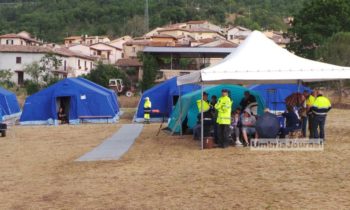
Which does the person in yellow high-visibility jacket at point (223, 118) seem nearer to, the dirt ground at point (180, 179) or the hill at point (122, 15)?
the dirt ground at point (180, 179)

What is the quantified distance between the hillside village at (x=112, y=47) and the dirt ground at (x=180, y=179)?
3866cm

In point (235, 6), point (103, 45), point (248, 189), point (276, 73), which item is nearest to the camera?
point (248, 189)

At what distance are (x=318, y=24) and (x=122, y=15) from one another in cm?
6411

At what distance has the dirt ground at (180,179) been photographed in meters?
7.59

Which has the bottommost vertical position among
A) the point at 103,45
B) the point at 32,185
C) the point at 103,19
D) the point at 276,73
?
the point at 32,185

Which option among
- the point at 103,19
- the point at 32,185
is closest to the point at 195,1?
the point at 103,19

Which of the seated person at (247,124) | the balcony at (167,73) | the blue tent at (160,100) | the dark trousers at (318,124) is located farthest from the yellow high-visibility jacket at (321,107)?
the balcony at (167,73)

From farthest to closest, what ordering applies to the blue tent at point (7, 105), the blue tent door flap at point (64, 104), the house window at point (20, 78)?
the house window at point (20, 78) → the blue tent at point (7, 105) → the blue tent door flap at point (64, 104)

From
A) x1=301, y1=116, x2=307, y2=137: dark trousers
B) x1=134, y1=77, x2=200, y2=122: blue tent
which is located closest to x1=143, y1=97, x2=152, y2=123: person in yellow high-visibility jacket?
x1=134, y1=77, x2=200, y2=122: blue tent

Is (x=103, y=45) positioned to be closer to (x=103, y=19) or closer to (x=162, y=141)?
(x=103, y=19)

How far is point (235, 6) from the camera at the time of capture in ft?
373

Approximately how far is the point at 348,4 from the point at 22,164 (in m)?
44.6

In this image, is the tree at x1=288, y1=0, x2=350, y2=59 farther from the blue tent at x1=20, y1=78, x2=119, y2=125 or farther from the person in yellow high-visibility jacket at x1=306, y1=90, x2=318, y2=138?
the person in yellow high-visibility jacket at x1=306, y1=90, x2=318, y2=138

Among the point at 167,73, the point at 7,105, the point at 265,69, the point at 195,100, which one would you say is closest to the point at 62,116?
the point at 7,105
